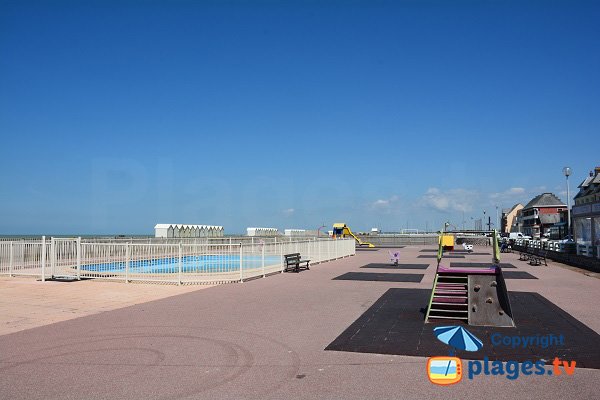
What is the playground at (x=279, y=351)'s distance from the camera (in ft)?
18.4

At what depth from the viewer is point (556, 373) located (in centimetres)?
610

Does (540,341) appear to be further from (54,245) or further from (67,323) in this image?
(54,245)

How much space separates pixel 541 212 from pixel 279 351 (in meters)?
122

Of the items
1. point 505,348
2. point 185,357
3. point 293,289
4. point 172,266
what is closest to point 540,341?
point 505,348

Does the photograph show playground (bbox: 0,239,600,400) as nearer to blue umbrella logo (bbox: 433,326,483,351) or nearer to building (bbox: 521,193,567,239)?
blue umbrella logo (bbox: 433,326,483,351)

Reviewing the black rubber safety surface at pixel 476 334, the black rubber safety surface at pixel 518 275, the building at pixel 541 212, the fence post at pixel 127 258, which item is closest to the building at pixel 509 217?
→ the building at pixel 541 212

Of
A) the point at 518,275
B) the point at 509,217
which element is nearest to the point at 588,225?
the point at 518,275

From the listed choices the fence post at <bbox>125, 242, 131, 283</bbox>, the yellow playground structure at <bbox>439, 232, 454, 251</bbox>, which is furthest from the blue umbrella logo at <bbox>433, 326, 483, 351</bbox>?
the fence post at <bbox>125, 242, 131, 283</bbox>

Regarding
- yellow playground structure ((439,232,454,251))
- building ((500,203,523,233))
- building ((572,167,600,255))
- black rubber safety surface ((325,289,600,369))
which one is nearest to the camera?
black rubber safety surface ((325,289,600,369))

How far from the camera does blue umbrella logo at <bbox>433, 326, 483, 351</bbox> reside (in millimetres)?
7543

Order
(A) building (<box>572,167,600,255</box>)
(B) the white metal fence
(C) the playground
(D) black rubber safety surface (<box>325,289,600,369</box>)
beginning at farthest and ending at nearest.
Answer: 1. (A) building (<box>572,167,600,255</box>)
2. (B) the white metal fence
3. (D) black rubber safety surface (<box>325,289,600,369</box>)
4. (C) the playground

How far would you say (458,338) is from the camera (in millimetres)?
8133

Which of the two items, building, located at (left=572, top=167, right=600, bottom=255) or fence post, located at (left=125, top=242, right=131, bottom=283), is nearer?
fence post, located at (left=125, top=242, right=131, bottom=283)

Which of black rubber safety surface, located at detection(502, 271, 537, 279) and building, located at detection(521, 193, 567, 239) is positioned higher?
building, located at detection(521, 193, 567, 239)
